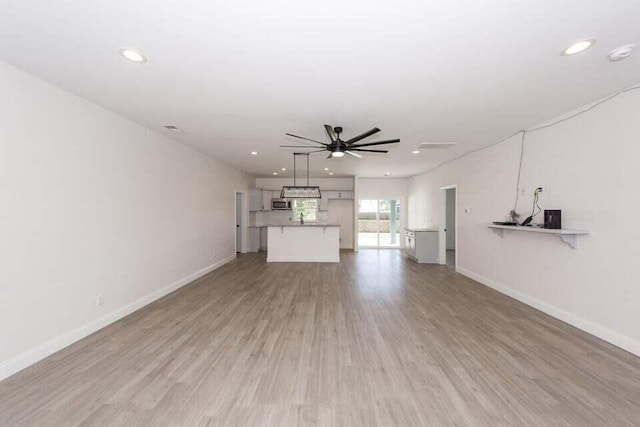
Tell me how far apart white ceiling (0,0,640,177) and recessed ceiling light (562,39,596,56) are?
2.3 inches

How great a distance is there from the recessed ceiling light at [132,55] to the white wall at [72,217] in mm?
1097

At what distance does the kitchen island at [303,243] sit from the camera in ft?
26.0

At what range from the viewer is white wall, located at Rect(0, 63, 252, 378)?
8.07 ft

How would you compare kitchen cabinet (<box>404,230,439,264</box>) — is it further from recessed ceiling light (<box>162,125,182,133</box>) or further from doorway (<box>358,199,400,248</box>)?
recessed ceiling light (<box>162,125,182,133</box>)

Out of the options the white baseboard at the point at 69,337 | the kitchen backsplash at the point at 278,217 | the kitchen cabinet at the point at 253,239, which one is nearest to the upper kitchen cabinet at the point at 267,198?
the kitchen backsplash at the point at 278,217

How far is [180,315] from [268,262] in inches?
159

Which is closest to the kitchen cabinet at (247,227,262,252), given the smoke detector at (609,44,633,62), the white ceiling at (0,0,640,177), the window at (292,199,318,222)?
the window at (292,199,318,222)

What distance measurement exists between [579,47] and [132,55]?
3508 millimetres

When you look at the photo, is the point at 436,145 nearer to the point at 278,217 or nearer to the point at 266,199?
the point at 278,217

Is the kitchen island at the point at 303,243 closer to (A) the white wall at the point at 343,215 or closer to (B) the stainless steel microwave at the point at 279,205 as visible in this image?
(B) the stainless steel microwave at the point at 279,205

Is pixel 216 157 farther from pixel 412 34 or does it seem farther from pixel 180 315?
pixel 412 34

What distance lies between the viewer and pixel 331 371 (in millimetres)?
2482

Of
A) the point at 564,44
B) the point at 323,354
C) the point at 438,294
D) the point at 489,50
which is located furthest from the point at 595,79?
the point at 323,354

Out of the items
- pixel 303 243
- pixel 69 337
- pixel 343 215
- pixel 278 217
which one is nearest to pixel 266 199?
pixel 278 217
